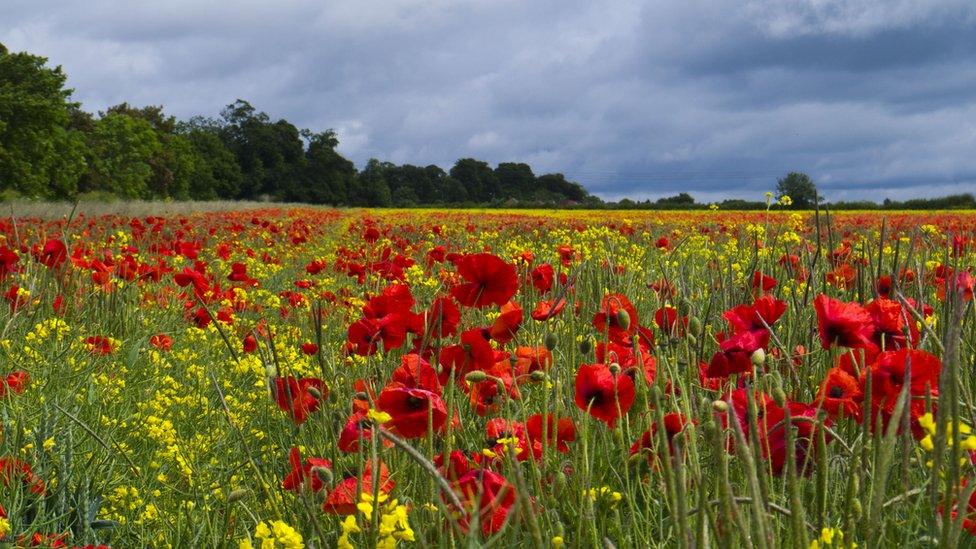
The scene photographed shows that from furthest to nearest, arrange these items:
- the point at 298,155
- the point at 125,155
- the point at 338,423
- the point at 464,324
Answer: the point at 298,155, the point at 125,155, the point at 464,324, the point at 338,423

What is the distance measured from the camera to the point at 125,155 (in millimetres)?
60562

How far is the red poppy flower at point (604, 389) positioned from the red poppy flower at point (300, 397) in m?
0.60

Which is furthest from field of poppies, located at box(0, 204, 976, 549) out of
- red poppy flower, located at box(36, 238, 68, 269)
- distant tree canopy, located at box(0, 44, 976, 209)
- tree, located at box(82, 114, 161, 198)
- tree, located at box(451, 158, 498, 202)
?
tree, located at box(451, 158, 498, 202)

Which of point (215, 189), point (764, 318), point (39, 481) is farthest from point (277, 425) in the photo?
point (215, 189)

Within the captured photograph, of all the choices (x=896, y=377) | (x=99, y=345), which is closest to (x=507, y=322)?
(x=896, y=377)

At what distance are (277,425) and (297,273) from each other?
527 centimetres

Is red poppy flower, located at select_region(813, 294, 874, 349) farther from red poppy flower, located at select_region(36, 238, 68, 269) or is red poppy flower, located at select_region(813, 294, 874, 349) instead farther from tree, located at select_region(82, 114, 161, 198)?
tree, located at select_region(82, 114, 161, 198)

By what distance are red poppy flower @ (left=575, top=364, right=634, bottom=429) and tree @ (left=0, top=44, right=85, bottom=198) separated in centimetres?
3889

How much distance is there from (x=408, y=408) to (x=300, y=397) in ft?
1.67

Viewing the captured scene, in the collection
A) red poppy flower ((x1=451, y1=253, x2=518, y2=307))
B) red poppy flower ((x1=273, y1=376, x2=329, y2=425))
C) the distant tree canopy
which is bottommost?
red poppy flower ((x1=273, y1=376, x2=329, y2=425))

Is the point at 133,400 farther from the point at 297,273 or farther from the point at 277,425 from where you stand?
the point at 297,273

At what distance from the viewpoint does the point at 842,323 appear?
1.55 m

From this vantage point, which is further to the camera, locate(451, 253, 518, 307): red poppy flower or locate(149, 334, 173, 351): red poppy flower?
locate(149, 334, 173, 351): red poppy flower

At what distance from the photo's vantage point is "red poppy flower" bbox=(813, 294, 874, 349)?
155 cm
